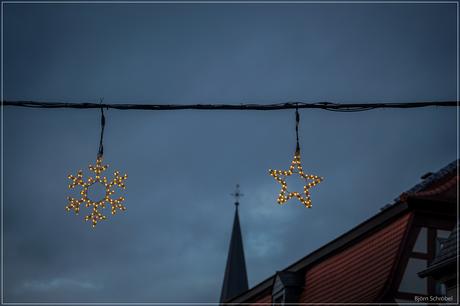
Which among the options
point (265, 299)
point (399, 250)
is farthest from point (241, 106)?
point (265, 299)

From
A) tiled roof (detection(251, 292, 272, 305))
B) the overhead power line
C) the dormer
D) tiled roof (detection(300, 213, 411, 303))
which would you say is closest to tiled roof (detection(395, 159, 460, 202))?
tiled roof (detection(300, 213, 411, 303))

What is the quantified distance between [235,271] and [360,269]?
129 feet

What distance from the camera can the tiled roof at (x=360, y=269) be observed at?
16641 mm

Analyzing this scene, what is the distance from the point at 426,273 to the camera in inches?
611

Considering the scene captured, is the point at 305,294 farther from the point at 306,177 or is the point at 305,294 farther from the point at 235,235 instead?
the point at 235,235

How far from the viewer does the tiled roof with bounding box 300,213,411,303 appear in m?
16.6

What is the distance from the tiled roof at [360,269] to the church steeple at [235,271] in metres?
35.2

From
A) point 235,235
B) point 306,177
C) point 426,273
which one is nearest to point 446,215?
point 426,273

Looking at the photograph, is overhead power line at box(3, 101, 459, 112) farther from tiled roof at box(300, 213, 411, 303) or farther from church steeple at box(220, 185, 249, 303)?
church steeple at box(220, 185, 249, 303)

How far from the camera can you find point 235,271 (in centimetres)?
5653

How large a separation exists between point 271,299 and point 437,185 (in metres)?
8.28

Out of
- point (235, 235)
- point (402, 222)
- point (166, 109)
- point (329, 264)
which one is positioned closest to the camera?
point (166, 109)

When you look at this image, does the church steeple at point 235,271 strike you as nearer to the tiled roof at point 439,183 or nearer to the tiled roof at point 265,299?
the tiled roof at point 265,299

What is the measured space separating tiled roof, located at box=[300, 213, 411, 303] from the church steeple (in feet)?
116
